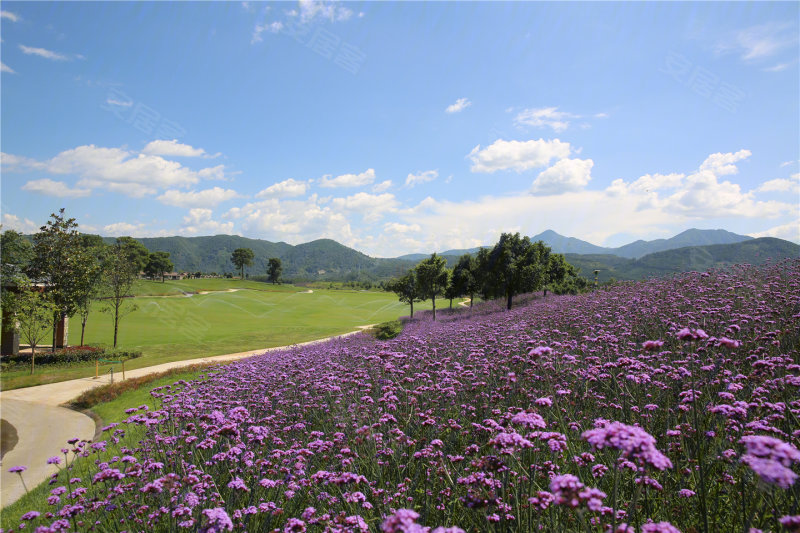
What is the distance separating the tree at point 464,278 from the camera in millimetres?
47219

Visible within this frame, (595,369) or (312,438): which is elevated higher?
(595,369)

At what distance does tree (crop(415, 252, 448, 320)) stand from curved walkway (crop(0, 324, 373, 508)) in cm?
2694

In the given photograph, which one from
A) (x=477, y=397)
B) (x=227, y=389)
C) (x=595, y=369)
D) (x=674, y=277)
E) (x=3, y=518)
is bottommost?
(x=3, y=518)

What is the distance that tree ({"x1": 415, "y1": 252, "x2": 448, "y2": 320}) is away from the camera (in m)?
42.1

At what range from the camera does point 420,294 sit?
144ft

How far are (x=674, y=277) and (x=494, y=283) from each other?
68.1ft

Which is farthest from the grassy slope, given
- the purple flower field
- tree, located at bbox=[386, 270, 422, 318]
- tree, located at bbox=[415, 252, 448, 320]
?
tree, located at bbox=[386, 270, 422, 318]

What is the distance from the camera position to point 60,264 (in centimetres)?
2667

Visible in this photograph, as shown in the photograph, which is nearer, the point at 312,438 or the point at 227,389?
the point at 312,438

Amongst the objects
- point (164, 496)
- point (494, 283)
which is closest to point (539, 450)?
point (164, 496)

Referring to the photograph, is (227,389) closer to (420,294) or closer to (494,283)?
(494,283)

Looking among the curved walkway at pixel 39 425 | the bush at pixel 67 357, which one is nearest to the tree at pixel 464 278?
the bush at pixel 67 357

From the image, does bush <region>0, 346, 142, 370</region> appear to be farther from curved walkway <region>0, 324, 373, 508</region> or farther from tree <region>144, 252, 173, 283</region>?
tree <region>144, 252, 173, 283</region>

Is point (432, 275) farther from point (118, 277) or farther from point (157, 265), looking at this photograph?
point (157, 265)
